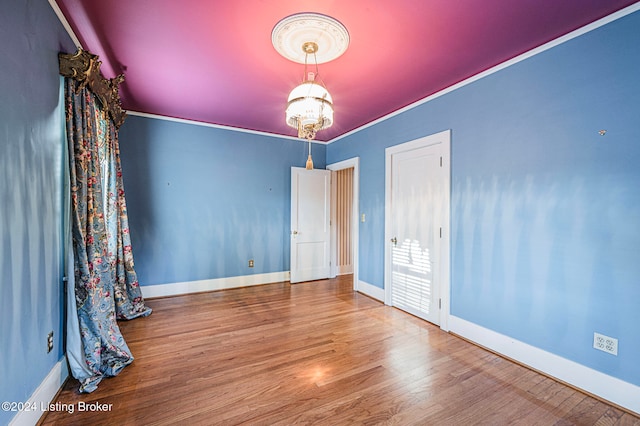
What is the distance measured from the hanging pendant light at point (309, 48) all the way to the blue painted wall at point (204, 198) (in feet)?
8.61

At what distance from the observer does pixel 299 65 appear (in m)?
2.54

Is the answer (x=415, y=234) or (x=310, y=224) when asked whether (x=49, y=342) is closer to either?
(x=415, y=234)

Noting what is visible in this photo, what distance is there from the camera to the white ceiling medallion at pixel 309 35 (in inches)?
75.9

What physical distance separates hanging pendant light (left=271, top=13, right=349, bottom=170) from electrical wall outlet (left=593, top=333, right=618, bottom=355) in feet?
8.38

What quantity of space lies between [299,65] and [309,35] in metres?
0.48

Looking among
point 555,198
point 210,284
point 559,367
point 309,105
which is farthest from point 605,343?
point 210,284

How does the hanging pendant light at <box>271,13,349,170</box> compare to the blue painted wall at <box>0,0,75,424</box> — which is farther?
the hanging pendant light at <box>271,13,349,170</box>

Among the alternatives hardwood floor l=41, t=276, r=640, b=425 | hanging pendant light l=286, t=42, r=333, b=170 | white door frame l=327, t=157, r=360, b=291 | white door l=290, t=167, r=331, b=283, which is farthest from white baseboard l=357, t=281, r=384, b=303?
hanging pendant light l=286, t=42, r=333, b=170

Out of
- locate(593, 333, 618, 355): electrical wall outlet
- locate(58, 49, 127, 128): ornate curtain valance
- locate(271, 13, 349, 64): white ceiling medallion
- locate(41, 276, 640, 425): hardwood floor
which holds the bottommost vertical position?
locate(41, 276, 640, 425): hardwood floor

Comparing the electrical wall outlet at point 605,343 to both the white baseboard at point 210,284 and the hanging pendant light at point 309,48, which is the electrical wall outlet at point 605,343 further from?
the white baseboard at point 210,284

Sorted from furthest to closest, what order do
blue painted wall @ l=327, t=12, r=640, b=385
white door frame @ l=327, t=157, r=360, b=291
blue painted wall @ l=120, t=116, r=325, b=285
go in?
white door frame @ l=327, t=157, r=360, b=291, blue painted wall @ l=120, t=116, r=325, b=285, blue painted wall @ l=327, t=12, r=640, b=385

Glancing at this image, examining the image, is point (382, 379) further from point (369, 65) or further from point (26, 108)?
point (26, 108)

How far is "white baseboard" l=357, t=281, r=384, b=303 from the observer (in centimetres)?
403

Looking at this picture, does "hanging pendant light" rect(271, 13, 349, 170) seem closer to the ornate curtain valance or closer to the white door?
the ornate curtain valance
